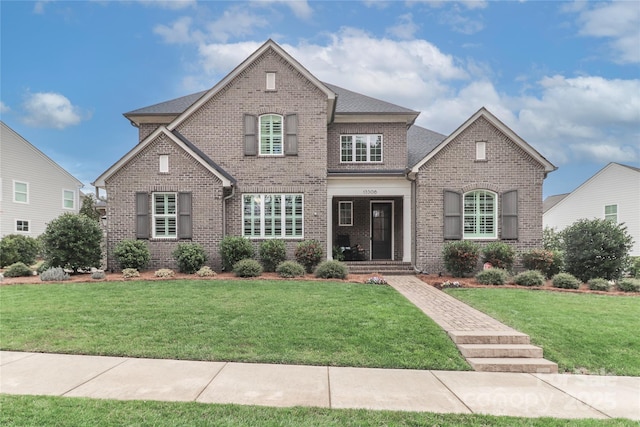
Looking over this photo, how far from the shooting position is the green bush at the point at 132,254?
1298 cm

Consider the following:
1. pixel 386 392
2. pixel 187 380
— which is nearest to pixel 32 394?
pixel 187 380

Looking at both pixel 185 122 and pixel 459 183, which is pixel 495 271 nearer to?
pixel 459 183

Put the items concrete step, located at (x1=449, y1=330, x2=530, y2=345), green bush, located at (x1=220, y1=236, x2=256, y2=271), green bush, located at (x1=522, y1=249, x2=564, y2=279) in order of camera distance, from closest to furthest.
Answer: concrete step, located at (x1=449, y1=330, x2=530, y2=345) → green bush, located at (x1=522, y1=249, x2=564, y2=279) → green bush, located at (x1=220, y1=236, x2=256, y2=271)

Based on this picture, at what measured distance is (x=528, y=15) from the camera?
11.9 metres

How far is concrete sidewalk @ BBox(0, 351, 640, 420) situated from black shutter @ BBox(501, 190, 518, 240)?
30.5 feet

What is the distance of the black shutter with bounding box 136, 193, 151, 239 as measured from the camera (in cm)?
1384

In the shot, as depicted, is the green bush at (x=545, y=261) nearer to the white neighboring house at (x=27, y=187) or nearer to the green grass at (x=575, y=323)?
the green grass at (x=575, y=323)

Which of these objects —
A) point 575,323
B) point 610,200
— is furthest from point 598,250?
point 610,200

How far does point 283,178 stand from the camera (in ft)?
48.4

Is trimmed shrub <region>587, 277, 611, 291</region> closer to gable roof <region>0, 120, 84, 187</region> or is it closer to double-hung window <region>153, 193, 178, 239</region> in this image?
double-hung window <region>153, 193, 178, 239</region>

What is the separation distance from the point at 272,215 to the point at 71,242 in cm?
705

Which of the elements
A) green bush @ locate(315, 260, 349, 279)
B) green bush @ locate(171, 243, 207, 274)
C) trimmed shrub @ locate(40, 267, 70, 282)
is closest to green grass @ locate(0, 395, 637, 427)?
green bush @ locate(315, 260, 349, 279)

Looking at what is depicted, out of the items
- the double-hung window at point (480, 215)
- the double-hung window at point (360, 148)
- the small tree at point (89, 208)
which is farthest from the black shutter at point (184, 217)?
the small tree at point (89, 208)

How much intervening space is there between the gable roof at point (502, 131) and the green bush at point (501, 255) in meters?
3.74
